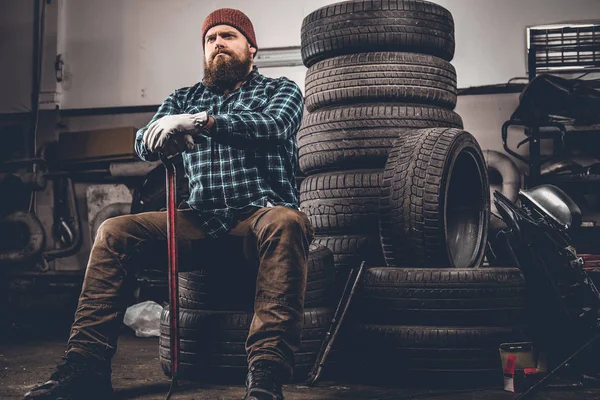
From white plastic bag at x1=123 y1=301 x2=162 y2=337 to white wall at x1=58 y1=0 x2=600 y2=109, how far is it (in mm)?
2019

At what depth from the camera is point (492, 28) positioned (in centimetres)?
519

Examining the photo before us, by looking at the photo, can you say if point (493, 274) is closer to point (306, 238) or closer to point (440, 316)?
point (440, 316)

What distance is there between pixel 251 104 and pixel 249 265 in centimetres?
60

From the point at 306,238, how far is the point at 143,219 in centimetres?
57

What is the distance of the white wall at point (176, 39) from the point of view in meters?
5.17

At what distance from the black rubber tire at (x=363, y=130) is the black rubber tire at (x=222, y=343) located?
833 mm

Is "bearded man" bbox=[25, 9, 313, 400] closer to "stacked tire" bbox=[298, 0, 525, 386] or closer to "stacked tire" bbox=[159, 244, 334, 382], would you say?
"stacked tire" bbox=[159, 244, 334, 382]

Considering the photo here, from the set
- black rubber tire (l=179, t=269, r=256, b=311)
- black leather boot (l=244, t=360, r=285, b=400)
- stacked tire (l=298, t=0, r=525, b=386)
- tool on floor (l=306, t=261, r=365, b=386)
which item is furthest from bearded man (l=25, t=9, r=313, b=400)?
stacked tire (l=298, t=0, r=525, b=386)

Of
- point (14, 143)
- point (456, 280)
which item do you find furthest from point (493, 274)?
point (14, 143)

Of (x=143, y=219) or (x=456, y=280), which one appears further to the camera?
(x=456, y=280)

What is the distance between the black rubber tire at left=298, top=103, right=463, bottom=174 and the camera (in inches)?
121

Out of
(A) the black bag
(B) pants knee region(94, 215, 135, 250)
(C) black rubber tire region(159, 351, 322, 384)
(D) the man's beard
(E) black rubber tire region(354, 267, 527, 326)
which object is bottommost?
(C) black rubber tire region(159, 351, 322, 384)

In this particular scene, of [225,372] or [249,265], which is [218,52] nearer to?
[249,265]

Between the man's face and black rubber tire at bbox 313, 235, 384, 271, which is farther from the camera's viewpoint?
black rubber tire at bbox 313, 235, 384, 271
